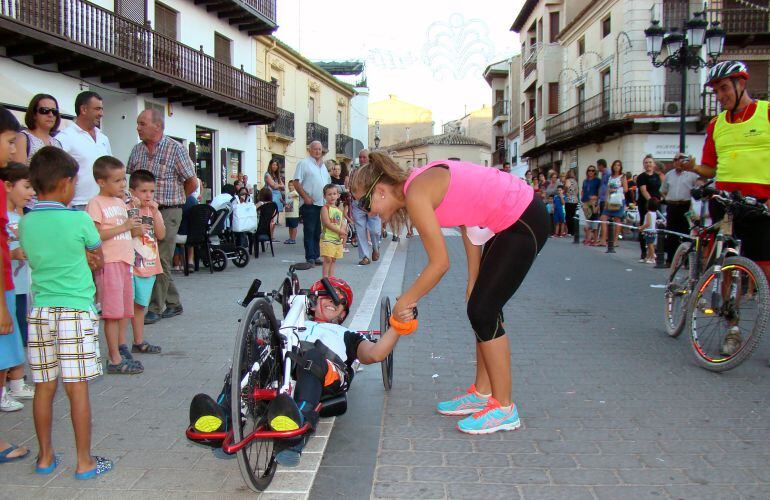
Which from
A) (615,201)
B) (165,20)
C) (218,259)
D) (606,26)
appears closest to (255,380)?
(218,259)

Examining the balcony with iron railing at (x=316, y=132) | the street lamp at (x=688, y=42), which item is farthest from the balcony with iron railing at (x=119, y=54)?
the street lamp at (x=688, y=42)

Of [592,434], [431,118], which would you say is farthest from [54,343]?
[431,118]

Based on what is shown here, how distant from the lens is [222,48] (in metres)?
24.6

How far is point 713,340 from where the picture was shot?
16.9 feet

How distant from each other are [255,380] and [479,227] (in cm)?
145

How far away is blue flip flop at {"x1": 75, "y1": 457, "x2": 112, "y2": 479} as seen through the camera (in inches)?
121

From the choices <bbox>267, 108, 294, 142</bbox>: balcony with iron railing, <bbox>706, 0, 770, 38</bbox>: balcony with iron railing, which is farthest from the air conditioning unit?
<bbox>267, 108, 294, 142</bbox>: balcony with iron railing

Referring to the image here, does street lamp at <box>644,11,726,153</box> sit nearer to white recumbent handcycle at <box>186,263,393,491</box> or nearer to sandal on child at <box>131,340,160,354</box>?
sandal on child at <box>131,340,160,354</box>

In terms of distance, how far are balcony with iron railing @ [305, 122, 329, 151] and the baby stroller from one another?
80.2 ft

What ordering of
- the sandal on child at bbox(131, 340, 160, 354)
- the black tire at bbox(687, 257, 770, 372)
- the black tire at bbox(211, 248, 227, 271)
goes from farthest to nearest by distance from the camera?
1. the black tire at bbox(211, 248, 227, 271)
2. the sandal on child at bbox(131, 340, 160, 354)
3. the black tire at bbox(687, 257, 770, 372)

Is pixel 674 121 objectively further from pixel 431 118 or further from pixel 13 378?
pixel 431 118

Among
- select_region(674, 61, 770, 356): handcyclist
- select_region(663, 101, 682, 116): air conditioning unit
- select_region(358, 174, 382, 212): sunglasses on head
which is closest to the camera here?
select_region(358, 174, 382, 212): sunglasses on head

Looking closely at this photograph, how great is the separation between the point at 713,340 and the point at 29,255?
181 inches

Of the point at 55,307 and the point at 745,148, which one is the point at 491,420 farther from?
the point at 745,148
